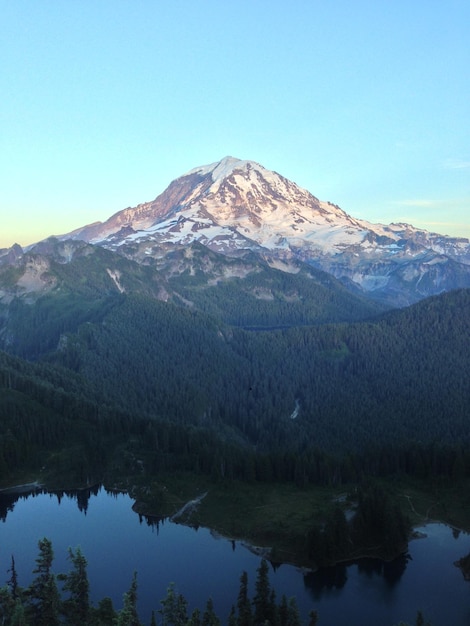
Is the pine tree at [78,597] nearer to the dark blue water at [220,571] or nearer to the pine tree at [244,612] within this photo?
the dark blue water at [220,571]

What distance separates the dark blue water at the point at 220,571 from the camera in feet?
388

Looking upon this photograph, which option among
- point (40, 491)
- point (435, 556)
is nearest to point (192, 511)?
point (40, 491)

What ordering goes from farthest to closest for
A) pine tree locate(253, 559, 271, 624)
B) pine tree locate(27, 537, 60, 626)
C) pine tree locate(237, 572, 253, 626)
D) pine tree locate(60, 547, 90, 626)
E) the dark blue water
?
1. the dark blue water
2. pine tree locate(253, 559, 271, 624)
3. pine tree locate(60, 547, 90, 626)
4. pine tree locate(237, 572, 253, 626)
5. pine tree locate(27, 537, 60, 626)

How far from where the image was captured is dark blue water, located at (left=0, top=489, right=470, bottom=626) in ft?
388

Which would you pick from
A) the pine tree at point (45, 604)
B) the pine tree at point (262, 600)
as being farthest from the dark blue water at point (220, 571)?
the pine tree at point (45, 604)

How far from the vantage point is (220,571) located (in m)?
133

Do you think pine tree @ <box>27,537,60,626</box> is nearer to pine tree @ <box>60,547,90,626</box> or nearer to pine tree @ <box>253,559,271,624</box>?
pine tree @ <box>60,547,90,626</box>

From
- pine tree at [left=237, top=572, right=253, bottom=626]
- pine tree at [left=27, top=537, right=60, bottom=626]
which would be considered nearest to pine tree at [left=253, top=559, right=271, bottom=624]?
pine tree at [left=237, top=572, right=253, bottom=626]

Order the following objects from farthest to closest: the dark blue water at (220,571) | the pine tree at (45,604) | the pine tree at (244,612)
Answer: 1. the dark blue water at (220,571)
2. the pine tree at (244,612)
3. the pine tree at (45,604)

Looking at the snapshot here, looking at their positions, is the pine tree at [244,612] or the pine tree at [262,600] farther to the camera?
the pine tree at [262,600]

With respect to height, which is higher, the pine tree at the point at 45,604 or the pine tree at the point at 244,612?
the pine tree at the point at 45,604

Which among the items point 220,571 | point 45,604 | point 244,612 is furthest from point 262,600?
point 45,604

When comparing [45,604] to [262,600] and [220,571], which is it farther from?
[220,571]

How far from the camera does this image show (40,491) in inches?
7067
